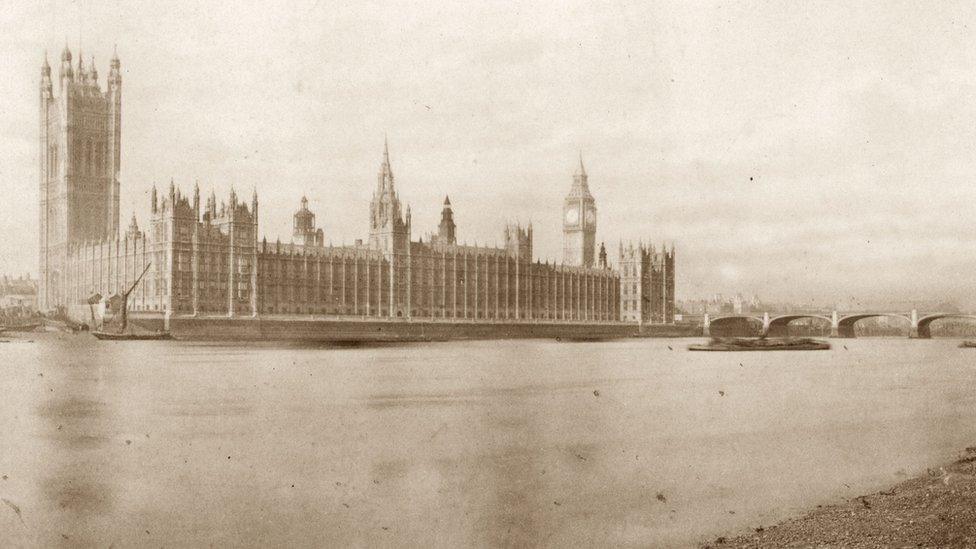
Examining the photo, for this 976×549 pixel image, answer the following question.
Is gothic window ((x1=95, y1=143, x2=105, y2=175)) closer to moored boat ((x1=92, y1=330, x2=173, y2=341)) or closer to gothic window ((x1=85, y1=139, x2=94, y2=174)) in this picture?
gothic window ((x1=85, y1=139, x2=94, y2=174))

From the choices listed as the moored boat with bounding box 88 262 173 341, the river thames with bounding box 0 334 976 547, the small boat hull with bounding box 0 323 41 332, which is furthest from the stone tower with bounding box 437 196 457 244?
the river thames with bounding box 0 334 976 547

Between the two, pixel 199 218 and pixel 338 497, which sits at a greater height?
pixel 199 218

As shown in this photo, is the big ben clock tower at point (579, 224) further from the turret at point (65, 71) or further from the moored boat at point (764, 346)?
the turret at point (65, 71)

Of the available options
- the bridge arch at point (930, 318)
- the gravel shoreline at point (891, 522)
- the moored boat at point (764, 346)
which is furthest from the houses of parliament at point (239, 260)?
the gravel shoreline at point (891, 522)

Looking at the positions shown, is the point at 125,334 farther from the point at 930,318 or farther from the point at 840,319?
the point at 930,318

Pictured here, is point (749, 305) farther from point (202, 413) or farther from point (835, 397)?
point (202, 413)

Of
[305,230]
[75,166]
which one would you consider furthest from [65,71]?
[305,230]

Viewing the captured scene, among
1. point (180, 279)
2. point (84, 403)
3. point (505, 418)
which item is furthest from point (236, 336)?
point (505, 418)
